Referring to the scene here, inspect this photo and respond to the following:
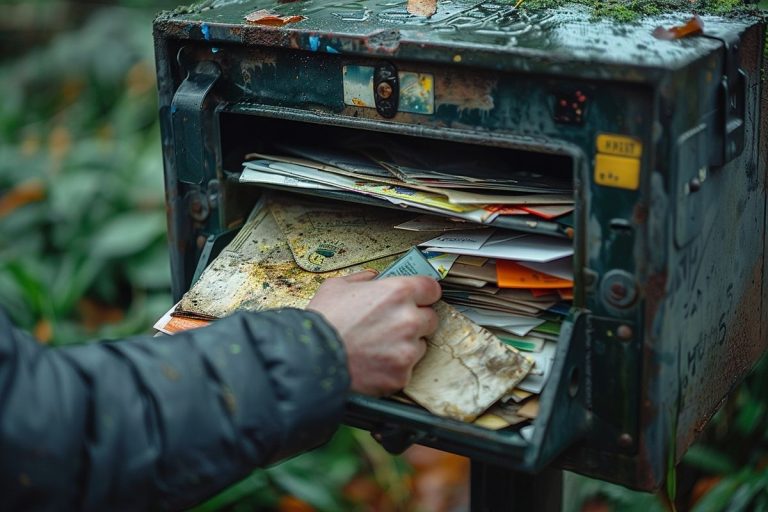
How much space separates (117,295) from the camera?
3.58m

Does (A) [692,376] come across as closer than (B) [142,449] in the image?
No

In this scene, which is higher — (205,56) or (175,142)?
(205,56)

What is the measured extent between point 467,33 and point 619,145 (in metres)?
0.31

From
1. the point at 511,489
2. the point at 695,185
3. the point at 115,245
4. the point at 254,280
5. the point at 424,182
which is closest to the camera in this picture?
the point at 695,185

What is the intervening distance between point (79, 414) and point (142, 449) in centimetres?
9

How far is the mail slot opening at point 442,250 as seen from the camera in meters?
1.43

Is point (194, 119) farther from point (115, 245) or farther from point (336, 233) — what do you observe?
point (115, 245)

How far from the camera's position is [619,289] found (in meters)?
1.38

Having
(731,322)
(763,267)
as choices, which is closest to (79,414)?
(731,322)

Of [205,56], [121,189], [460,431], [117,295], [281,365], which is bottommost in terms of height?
[117,295]

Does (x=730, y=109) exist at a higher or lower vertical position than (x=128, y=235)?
higher

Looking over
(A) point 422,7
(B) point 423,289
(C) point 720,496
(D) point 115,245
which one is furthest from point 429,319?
(D) point 115,245

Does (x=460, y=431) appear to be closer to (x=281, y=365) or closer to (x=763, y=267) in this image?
(x=281, y=365)

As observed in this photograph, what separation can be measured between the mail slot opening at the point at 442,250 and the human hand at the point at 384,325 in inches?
1.3
